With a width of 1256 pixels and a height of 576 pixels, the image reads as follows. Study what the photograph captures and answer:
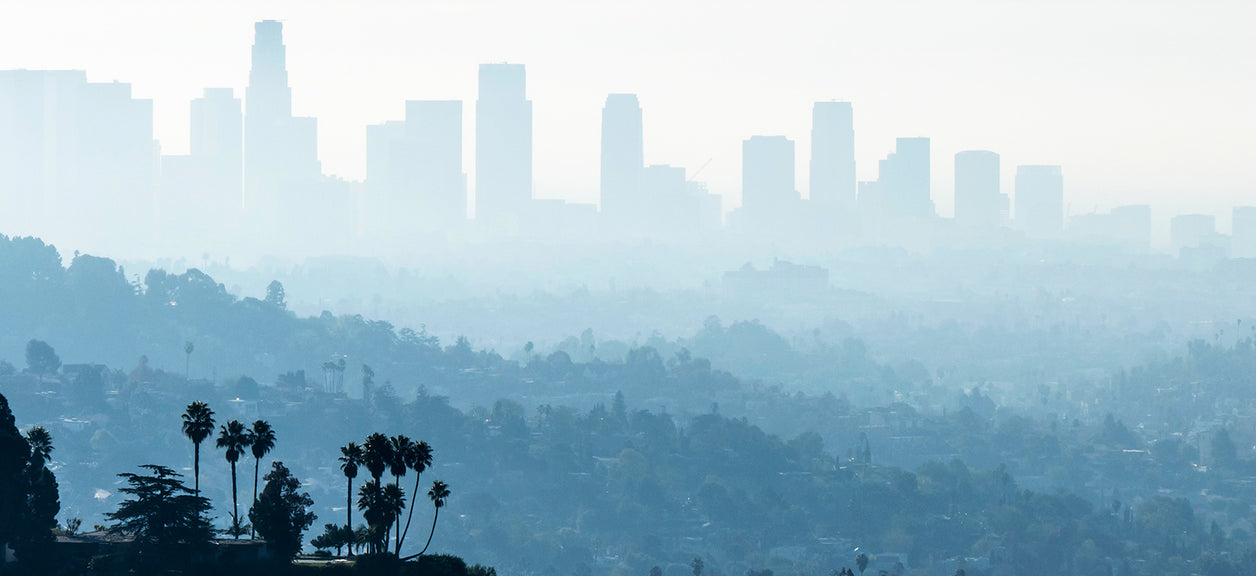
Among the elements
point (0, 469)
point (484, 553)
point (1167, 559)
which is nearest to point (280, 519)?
point (0, 469)

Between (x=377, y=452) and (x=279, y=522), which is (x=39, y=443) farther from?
(x=377, y=452)

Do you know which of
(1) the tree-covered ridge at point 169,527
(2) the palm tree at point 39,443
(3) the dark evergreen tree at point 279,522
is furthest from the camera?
(2) the palm tree at point 39,443

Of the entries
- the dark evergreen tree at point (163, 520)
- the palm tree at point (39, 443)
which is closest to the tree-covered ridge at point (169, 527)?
the dark evergreen tree at point (163, 520)

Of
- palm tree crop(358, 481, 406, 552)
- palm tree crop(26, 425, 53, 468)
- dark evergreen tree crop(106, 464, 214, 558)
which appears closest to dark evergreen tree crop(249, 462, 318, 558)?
dark evergreen tree crop(106, 464, 214, 558)

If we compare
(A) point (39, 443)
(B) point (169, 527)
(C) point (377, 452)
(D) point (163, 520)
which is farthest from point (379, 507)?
(A) point (39, 443)

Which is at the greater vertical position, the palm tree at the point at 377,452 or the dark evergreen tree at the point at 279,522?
the palm tree at the point at 377,452

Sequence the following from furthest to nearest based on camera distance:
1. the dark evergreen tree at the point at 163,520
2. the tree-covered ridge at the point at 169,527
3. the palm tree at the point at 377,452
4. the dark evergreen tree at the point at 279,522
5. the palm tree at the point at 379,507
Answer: the palm tree at the point at 379,507 < the dark evergreen tree at the point at 279,522 < the dark evergreen tree at the point at 163,520 < the palm tree at the point at 377,452 < the tree-covered ridge at the point at 169,527

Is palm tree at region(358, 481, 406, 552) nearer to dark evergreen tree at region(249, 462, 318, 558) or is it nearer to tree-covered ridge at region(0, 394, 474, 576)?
tree-covered ridge at region(0, 394, 474, 576)

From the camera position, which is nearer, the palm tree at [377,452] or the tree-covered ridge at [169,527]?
the tree-covered ridge at [169,527]

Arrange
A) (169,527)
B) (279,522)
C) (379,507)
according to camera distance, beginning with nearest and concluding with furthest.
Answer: (169,527), (279,522), (379,507)

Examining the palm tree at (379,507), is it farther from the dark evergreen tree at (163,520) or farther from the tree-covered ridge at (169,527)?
the dark evergreen tree at (163,520)

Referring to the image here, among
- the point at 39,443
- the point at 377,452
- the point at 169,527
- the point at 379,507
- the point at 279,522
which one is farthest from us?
the point at 39,443
